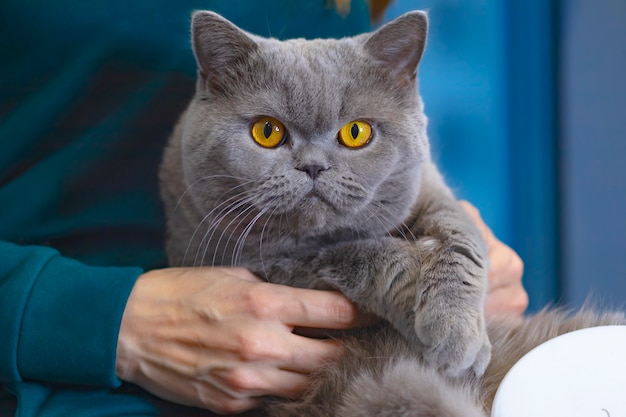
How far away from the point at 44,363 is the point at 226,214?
0.40 metres

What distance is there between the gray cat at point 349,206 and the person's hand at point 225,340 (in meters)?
0.04

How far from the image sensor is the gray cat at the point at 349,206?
0.96 metres

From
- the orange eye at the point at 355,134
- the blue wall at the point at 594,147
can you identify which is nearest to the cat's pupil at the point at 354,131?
the orange eye at the point at 355,134

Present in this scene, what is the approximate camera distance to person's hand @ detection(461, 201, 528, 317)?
135 cm

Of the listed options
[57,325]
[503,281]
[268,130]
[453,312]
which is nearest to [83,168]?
[57,325]

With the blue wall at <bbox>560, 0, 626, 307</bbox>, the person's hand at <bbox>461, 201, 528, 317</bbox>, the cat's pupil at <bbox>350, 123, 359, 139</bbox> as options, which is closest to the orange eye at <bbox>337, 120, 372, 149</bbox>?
the cat's pupil at <bbox>350, 123, 359, 139</bbox>

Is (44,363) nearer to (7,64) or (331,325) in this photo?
(331,325)

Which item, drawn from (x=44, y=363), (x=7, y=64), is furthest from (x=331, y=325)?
(x=7, y=64)

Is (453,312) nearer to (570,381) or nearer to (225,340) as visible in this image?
(570,381)

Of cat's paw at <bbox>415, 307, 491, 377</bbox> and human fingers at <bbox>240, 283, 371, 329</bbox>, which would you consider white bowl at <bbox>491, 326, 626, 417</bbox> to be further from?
human fingers at <bbox>240, 283, 371, 329</bbox>

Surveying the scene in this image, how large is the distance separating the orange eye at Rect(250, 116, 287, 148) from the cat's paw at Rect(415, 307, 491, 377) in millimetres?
367

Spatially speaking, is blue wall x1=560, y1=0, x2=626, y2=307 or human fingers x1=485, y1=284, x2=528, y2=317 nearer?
human fingers x1=485, y1=284, x2=528, y2=317

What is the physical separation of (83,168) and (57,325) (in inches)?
16.5

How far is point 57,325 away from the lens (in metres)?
1.05
